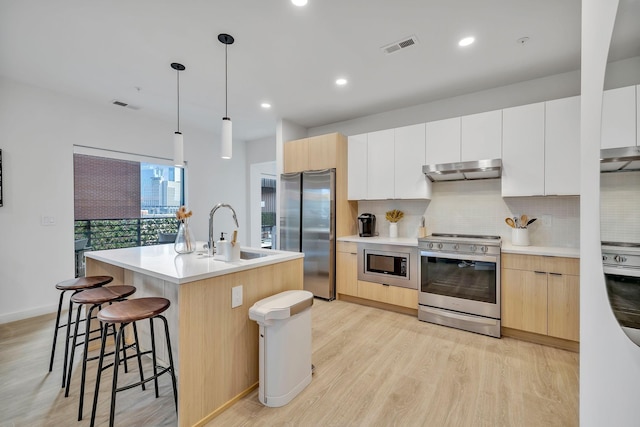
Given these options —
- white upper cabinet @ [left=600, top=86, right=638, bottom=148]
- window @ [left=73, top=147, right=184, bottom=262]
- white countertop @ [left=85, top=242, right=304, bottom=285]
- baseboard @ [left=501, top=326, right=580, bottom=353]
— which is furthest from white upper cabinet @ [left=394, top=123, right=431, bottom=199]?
window @ [left=73, top=147, right=184, bottom=262]

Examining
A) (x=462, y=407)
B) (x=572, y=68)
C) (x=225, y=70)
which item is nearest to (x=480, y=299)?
(x=462, y=407)

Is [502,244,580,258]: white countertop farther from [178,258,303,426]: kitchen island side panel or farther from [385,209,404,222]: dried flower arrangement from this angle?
[178,258,303,426]: kitchen island side panel

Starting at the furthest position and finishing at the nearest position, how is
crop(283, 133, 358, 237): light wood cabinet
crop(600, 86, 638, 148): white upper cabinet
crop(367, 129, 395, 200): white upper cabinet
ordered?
1. crop(283, 133, 358, 237): light wood cabinet
2. crop(367, 129, 395, 200): white upper cabinet
3. crop(600, 86, 638, 148): white upper cabinet

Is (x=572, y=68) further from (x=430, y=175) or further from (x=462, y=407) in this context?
(x=462, y=407)

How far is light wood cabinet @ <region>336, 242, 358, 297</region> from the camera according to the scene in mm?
3887

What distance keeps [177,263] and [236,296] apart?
0.51 metres

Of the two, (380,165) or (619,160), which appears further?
(380,165)

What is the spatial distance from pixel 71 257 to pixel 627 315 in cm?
506

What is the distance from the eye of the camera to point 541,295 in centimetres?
267

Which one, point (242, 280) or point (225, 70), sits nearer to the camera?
point (242, 280)

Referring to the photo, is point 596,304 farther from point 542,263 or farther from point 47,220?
point 47,220

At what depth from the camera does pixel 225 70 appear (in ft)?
9.93

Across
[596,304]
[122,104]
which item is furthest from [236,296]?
[122,104]

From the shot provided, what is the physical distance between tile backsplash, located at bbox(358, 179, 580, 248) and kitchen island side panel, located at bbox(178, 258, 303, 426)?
2.48m
